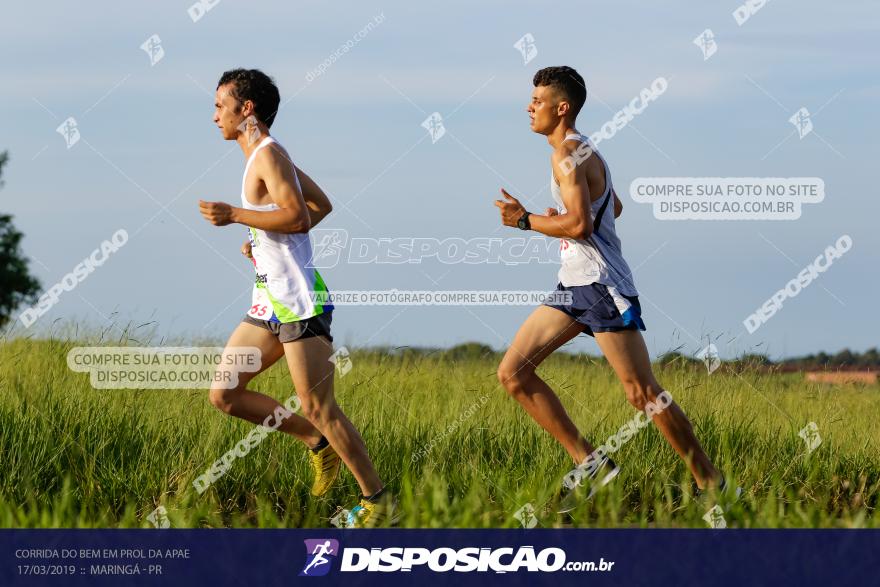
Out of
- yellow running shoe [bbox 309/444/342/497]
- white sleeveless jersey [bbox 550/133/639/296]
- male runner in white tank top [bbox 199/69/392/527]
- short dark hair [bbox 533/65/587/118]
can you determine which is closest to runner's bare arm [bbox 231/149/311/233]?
male runner in white tank top [bbox 199/69/392/527]

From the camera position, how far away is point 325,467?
633cm

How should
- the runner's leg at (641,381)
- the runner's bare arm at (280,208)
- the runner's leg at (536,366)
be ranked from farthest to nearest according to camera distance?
the runner's leg at (536,366), the runner's leg at (641,381), the runner's bare arm at (280,208)

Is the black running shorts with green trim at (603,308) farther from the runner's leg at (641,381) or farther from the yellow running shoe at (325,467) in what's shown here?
the yellow running shoe at (325,467)

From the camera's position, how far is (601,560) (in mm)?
5434

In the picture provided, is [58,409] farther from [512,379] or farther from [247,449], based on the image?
[512,379]

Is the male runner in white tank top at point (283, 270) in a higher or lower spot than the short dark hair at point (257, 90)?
lower

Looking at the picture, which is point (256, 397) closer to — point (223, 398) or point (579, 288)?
point (223, 398)

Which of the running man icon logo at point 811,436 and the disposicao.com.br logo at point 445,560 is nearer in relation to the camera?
the disposicao.com.br logo at point 445,560

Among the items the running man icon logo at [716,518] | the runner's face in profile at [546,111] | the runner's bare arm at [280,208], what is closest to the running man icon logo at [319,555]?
the runner's bare arm at [280,208]

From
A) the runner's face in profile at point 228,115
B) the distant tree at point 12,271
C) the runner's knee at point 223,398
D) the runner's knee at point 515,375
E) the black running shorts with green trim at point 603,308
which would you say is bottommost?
the runner's knee at point 223,398

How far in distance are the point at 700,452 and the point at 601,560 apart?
131cm

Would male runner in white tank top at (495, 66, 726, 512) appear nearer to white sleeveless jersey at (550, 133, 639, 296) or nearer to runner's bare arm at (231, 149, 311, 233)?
white sleeveless jersey at (550, 133, 639, 296)

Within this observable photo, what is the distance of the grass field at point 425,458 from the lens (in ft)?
20.6

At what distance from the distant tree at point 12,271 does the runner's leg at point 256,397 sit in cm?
2729
